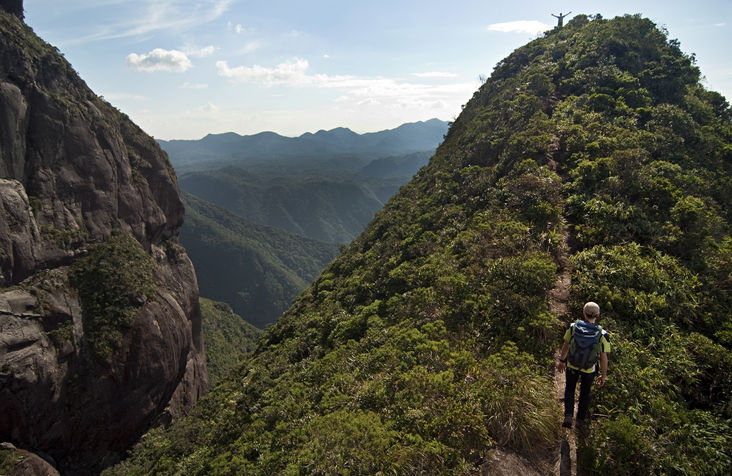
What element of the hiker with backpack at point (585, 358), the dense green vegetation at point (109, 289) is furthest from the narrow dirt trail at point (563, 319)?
the dense green vegetation at point (109, 289)

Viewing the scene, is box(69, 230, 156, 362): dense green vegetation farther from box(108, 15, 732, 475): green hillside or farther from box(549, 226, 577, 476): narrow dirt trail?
box(549, 226, 577, 476): narrow dirt trail

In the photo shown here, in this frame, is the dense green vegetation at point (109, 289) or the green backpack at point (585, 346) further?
the dense green vegetation at point (109, 289)

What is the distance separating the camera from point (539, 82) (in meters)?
33.1

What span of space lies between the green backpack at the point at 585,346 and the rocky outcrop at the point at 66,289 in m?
31.1

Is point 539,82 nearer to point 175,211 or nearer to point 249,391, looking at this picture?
point 249,391

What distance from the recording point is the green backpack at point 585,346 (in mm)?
6117

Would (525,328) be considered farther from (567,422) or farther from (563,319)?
(567,422)

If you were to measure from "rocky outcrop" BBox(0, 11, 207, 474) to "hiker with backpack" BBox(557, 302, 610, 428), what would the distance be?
101 ft

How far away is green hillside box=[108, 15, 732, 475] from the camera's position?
6.25 metres

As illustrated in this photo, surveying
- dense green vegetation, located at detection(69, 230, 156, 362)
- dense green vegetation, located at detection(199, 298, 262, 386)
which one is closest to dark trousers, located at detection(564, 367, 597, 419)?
dense green vegetation, located at detection(69, 230, 156, 362)

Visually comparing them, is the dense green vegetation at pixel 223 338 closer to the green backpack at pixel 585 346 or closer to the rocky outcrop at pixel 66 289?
the rocky outcrop at pixel 66 289

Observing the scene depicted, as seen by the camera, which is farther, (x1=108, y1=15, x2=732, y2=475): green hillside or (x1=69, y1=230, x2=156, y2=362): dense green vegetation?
(x1=69, y1=230, x2=156, y2=362): dense green vegetation

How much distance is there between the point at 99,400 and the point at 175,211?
2649 cm

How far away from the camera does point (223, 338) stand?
6862cm
